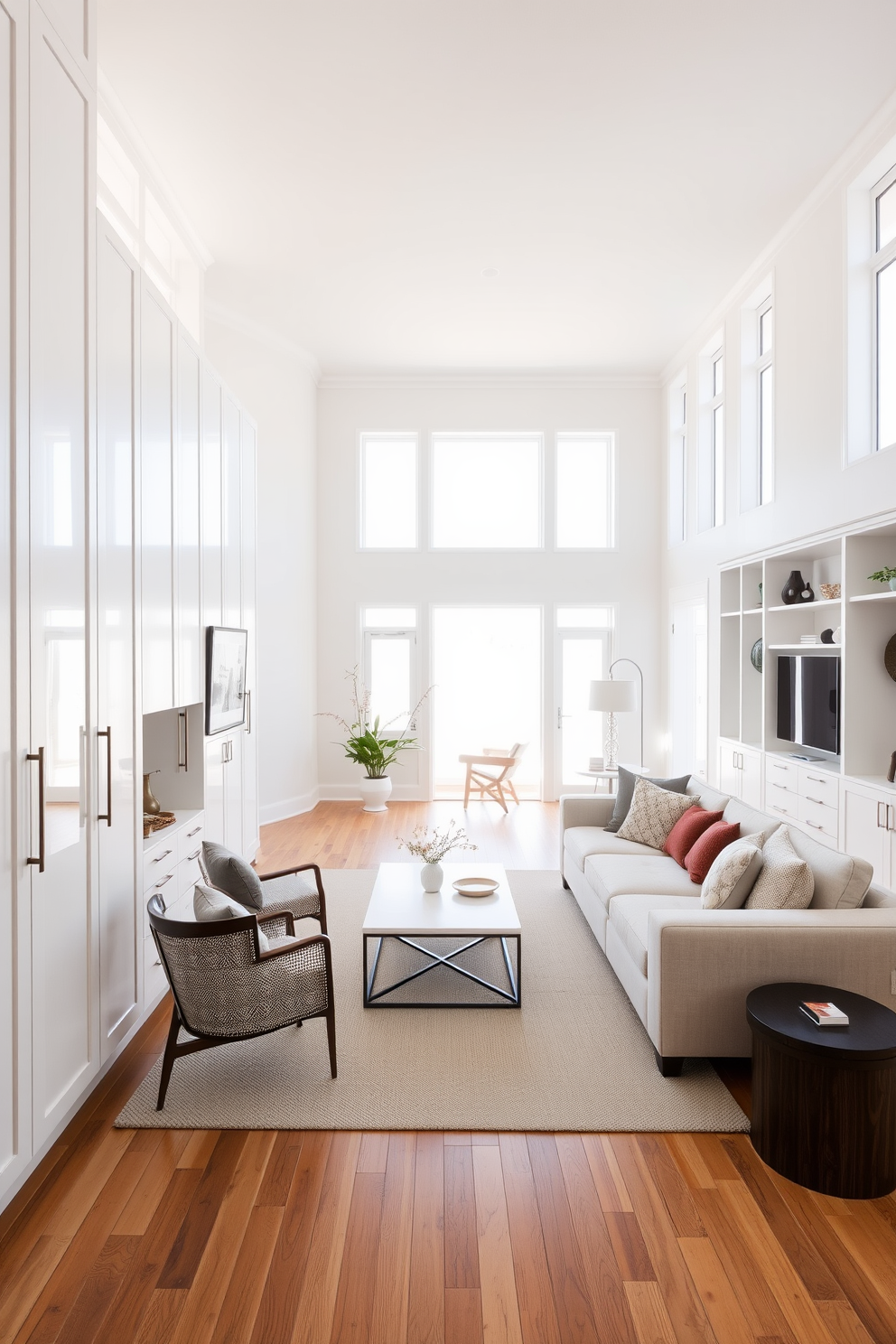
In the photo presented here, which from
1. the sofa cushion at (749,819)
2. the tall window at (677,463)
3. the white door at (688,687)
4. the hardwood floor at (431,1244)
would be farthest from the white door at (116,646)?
the tall window at (677,463)

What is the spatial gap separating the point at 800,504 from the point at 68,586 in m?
4.64

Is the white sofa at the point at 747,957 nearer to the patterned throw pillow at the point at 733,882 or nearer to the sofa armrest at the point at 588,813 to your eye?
→ the patterned throw pillow at the point at 733,882

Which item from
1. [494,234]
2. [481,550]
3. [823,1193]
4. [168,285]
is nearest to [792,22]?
[494,234]

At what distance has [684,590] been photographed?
8039mm

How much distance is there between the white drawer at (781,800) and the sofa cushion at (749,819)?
111 cm

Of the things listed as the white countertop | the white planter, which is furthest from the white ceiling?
the white planter

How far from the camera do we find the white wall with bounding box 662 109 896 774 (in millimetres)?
4652

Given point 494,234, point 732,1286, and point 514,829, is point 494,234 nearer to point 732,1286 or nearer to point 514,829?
point 514,829

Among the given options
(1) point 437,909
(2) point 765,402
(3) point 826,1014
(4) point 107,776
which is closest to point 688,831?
(1) point 437,909

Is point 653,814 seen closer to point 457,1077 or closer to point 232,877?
point 457,1077

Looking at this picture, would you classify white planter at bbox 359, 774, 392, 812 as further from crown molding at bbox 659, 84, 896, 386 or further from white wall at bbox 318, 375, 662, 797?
crown molding at bbox 659, 84, 896, 386

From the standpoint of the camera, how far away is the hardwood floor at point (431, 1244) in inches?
76.7

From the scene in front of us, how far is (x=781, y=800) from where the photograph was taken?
18.2ft

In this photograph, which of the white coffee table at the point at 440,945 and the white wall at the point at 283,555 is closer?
the white coffee table at the point at 440,945
